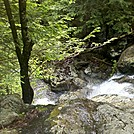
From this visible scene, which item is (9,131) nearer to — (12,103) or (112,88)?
(12,103)

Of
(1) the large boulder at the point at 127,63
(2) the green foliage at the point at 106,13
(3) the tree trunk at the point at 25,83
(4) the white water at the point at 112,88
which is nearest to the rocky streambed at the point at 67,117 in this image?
(3) the tree trunk at the point at 25,83

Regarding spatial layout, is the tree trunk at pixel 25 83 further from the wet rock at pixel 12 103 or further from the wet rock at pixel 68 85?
the wet rock at pixel 68 85

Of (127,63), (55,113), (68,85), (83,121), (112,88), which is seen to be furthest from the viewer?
(68,85)

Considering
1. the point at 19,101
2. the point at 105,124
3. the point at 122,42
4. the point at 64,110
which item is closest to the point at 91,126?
the point at 105,124

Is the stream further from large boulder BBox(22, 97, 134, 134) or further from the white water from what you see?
large boulder BBox(22, 97, 134, 134)

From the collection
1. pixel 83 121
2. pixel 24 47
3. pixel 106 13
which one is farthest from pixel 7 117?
pixel 106 13

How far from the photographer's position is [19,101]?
174 inches

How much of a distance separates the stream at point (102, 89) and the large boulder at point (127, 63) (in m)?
0.31

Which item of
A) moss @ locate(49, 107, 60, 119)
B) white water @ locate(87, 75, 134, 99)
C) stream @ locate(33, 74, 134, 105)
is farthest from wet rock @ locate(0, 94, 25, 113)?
white water @ locate(87, 75, 134, 99)

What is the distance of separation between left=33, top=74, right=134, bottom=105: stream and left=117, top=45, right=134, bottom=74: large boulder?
0.31 meters

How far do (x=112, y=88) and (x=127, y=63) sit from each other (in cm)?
151

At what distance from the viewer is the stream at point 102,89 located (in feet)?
31.2

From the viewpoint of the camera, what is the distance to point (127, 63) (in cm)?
1070

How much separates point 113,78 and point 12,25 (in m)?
6.60
